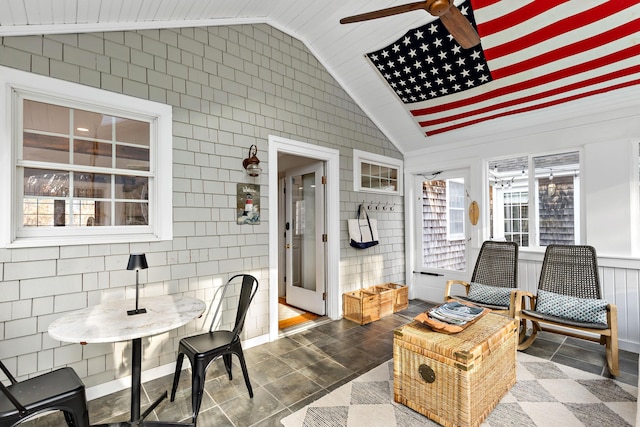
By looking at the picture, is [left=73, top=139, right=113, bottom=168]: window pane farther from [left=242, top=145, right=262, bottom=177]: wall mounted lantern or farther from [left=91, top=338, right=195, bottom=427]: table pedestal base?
[left=91, top=338, right=195, bottom=427]: table pedestal base

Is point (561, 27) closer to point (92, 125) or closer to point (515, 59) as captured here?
point (515, 59)

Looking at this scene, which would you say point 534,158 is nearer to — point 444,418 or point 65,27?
point 444,418

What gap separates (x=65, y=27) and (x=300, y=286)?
156 inches

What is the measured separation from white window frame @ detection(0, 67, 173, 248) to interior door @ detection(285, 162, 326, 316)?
212 centimetres

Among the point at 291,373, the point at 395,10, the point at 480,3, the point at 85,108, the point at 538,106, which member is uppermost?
the point at 480,3

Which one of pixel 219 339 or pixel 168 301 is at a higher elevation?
pixel 168 301

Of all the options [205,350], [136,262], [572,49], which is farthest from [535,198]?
[136,262]

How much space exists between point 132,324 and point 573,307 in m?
3.81

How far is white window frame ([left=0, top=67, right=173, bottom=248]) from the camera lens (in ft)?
7.38

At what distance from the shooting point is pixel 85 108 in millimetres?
2604

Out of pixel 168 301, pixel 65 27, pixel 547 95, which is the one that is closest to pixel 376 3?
pixel 547 95

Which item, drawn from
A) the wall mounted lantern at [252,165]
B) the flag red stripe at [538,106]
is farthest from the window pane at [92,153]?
the flag red stripe at [538,106]

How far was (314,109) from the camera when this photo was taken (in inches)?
167

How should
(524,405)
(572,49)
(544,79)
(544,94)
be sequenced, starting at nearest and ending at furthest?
1. (524,405)
2. (572,49)
3. (544,79)
4. (544,94)
